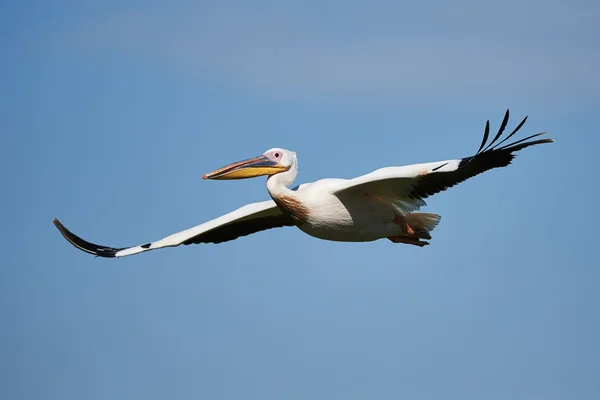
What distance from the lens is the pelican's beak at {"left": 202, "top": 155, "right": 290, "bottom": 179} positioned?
1155cm

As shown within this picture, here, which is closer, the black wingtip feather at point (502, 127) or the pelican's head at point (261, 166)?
the black wingtip feather at point (502, 127)

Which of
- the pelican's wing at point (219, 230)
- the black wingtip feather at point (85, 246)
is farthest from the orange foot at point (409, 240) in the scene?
the black wingtip feather at point (85, 246)

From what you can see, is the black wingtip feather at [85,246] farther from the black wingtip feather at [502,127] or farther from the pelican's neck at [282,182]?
the black wingtip feather at [502,127]

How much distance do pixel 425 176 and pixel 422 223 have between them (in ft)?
4.51

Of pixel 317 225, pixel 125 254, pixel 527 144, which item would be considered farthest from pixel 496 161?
pixel 125 254

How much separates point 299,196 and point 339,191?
1.63 ft

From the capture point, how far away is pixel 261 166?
11.6m

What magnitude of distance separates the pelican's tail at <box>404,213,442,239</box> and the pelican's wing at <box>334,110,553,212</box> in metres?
0.59

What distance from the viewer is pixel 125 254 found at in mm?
12664

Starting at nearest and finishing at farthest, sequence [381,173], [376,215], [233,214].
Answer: [381,173] → [376,215] → [233,214]

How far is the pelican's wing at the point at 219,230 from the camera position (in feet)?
40.7

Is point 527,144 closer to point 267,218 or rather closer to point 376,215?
point 376,215

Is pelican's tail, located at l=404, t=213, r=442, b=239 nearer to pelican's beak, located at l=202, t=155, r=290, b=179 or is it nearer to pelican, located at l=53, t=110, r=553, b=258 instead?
pelican, located at l=53, t=110, r=553, b=258

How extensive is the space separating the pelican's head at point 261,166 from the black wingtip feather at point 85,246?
2.04m
